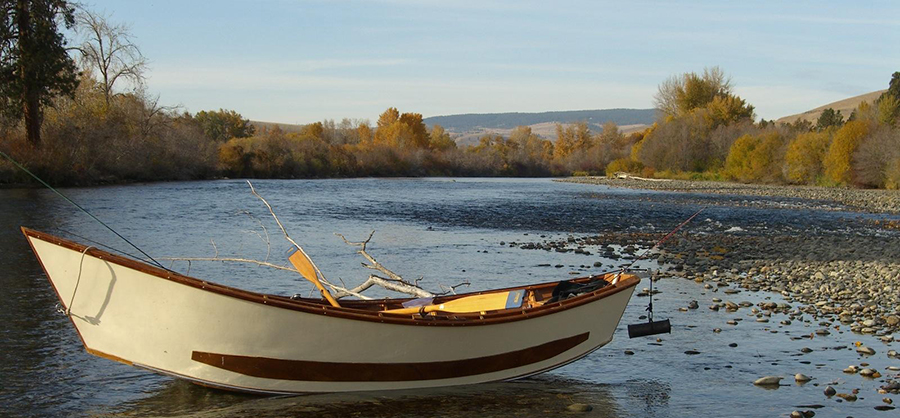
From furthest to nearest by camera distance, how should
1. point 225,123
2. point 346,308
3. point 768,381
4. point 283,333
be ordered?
point 225,123
point 768,381
point 346,308
point 283,333

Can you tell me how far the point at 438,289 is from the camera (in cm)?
1541

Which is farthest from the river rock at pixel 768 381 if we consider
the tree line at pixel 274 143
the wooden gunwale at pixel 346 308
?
the tree line at pixel 274 143

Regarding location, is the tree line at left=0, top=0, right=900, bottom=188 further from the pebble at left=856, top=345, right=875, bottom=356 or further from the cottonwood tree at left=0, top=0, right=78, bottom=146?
the pebble at left=856, top=345, right=875, bottom=356

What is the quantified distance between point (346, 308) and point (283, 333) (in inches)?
29.2

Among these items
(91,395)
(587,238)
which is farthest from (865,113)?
(91,395)

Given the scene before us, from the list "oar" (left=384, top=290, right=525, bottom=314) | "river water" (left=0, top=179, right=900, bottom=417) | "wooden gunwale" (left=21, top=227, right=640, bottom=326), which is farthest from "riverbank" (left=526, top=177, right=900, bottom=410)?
"oar" (left=384, top=290, right=525, bottom=314)

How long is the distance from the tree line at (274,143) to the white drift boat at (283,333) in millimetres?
39505

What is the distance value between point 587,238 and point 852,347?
14.6 metres

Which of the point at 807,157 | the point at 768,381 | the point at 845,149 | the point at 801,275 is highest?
the point at 845,149

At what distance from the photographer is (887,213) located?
113 ft

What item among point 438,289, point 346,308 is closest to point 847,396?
point 346,308

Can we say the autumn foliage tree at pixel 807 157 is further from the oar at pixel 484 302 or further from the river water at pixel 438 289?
the oar at pixel 484 302

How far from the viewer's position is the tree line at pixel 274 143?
43.1m

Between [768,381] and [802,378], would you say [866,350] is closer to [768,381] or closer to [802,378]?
[802,378]
